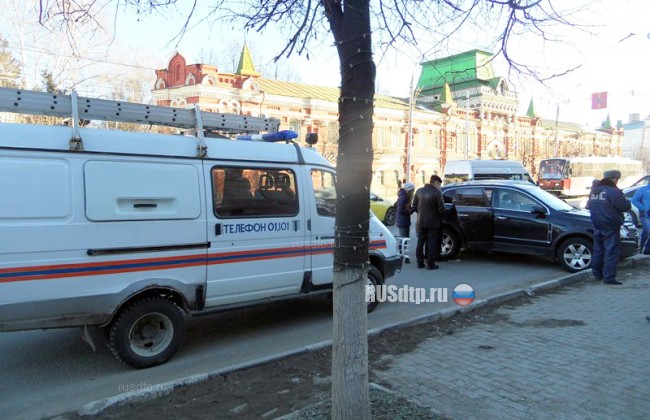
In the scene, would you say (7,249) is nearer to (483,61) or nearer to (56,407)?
(56,407)

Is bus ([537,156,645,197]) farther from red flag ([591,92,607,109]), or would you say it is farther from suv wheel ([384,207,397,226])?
red flag ([591,92,607,109])

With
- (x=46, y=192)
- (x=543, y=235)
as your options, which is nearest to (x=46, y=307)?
(x=46, y=192)

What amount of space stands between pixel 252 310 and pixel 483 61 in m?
4.56

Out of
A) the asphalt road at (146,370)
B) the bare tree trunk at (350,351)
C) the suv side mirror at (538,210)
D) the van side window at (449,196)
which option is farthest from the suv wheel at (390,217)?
the bare tree trunk at (350,351)

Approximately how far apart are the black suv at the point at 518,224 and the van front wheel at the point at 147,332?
707 centimetres

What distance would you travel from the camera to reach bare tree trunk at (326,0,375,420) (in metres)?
2.91

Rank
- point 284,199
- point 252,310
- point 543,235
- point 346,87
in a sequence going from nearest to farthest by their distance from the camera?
point 346,87 < point 284,199 < point 252,310 < point 543,235

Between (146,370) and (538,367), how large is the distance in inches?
146

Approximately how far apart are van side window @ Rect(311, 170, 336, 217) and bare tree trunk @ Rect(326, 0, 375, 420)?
9.97 ft

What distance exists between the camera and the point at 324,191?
6152 mm

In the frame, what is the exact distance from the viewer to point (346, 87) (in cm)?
293

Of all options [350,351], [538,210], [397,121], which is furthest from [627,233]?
[397,121]

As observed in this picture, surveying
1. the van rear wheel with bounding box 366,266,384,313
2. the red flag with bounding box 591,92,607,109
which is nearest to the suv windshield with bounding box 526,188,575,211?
the red flag with bounding box 591,92,607,109

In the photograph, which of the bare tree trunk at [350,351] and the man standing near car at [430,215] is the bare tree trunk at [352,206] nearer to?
the bare tree trunk at [350,351]
